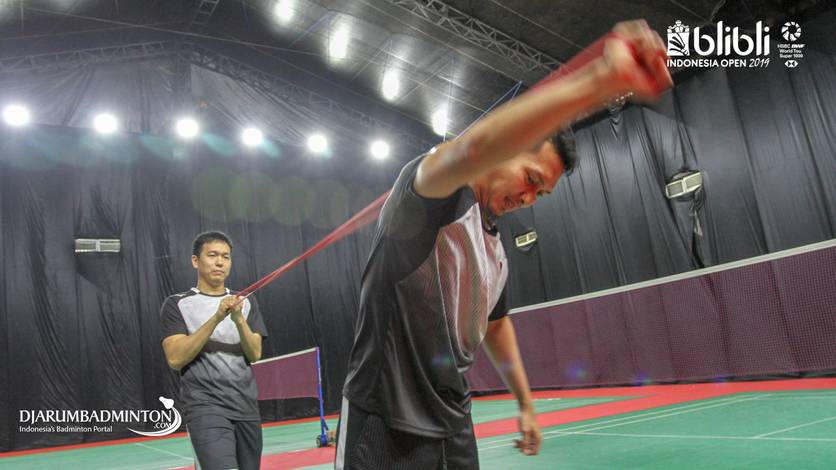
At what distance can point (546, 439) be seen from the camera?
18.7 feet

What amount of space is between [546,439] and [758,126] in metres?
7.06

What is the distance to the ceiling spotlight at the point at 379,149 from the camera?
51.5ft

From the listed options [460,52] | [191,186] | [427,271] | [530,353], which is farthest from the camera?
[191,186]

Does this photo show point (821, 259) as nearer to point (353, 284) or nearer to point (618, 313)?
point (618, 313)

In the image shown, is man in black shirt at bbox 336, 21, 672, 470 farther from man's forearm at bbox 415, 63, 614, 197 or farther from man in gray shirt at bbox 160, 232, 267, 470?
man in gray shirt at bbox 160, 232, 267, 470

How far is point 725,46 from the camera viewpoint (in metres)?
10.1

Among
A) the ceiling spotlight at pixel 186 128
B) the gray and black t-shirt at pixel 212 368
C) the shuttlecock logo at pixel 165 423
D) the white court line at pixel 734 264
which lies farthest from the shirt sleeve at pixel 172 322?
the ceiling spotlight at pixel 186 128

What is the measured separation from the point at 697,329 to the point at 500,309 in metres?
7.29

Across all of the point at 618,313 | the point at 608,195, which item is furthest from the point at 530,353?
the point at 608,195

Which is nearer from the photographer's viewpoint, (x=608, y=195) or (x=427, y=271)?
(x=427, y=271)

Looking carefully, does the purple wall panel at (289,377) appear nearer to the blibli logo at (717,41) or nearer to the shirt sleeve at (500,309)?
the shirt sleeve at (500,309)

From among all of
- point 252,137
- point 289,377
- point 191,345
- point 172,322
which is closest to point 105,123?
point 252,137

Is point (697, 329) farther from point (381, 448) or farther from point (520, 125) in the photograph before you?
point (520, 125)

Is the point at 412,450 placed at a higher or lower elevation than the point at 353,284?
lower
